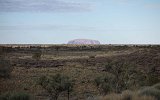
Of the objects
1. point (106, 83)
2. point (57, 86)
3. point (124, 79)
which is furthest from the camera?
point (124, 79)

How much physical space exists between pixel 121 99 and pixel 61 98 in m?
11.7

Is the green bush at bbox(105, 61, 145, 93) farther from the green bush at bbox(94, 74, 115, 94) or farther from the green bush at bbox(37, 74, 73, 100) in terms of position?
the green bush at bbox(37, 74, 73, 100)

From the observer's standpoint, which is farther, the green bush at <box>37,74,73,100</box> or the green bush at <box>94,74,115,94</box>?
the green bush at <box>94,74,115,94</box>

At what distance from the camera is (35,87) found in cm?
3266

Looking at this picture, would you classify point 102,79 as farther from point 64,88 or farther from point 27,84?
point 27,84

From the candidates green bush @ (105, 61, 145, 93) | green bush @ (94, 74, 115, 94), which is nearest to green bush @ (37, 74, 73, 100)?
green bush @ (94, 74, 115, 94)

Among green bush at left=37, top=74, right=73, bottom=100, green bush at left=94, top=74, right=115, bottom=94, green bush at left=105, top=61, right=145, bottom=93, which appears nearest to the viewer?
green bush at left=37, top=74, right=73, bottom=100

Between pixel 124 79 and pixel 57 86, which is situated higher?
pixel 57 86

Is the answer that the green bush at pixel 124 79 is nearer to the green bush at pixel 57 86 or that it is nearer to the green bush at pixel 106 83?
the green bush at pixel 106 83

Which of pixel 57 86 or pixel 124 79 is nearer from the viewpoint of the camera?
pixel 57 86

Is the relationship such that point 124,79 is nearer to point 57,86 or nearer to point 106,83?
point 106,83

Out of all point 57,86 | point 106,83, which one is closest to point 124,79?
point 106,83

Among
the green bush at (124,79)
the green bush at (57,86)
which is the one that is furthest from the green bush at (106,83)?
the green bush at (57,86)

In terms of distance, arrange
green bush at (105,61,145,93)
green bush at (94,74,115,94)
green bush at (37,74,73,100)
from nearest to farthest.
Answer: green bush at (37,74,73,100)
green bush at (94,74,115,94)
green bush at (105,61,145,93)
